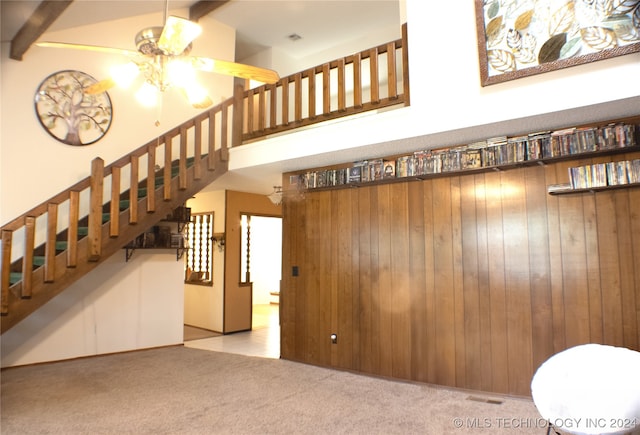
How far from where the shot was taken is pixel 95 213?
4016mm

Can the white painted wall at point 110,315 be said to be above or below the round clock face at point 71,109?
below

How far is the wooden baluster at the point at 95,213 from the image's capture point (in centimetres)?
402

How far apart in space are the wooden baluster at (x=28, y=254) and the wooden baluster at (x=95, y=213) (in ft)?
1.59

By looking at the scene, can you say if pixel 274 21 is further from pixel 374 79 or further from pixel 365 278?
pixel 365 278

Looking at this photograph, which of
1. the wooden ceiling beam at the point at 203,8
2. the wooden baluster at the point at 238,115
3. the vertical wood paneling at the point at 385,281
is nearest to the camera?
the vertical wood paneling at the point at 385,281

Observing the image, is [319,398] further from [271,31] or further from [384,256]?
[271,31]

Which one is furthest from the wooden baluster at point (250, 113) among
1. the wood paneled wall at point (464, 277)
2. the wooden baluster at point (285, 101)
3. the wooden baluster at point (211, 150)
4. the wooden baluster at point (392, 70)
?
the wooden baluster at point (392, 70)

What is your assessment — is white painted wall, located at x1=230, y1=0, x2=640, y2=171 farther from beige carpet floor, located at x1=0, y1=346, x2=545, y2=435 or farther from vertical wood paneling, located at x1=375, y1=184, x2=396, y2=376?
beige carpet floor, located at x1=0, y1=346, x2=545, y2=435

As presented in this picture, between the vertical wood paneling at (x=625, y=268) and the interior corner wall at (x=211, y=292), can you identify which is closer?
the vertical wood paneling at (x=625, y=268)

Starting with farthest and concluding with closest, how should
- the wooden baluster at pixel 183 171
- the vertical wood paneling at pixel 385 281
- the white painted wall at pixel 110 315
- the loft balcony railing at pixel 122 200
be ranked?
the wooden baluster at pixel 183 171
the white painted wall at pixel 110 315
the vertical wood paneling at pixel 385 281
the loft balcony railing at pixel 122 200

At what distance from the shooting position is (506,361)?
12.0 feet

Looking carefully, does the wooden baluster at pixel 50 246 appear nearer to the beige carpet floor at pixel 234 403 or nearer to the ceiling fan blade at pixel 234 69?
the beige carpet floor at pixel 234 403

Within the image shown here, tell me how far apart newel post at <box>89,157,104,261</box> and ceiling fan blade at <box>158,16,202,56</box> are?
1969mm

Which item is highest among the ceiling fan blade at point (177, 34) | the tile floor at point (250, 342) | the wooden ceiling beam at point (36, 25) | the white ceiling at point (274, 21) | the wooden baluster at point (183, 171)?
the white ceiling at point (274, 21)
